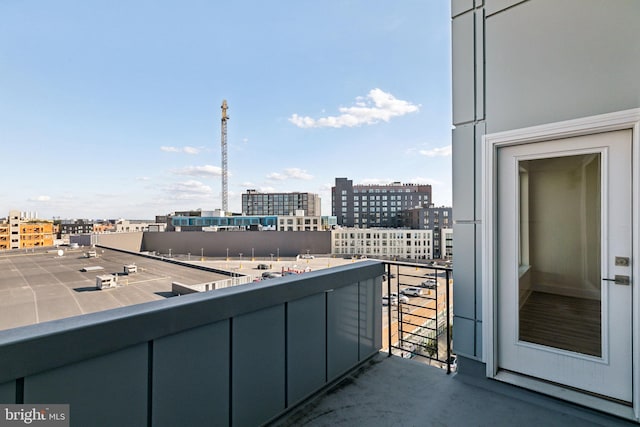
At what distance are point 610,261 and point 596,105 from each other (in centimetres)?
99

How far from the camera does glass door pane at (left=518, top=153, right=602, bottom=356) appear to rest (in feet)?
5.98

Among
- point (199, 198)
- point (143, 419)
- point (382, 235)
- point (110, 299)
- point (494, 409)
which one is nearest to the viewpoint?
point (143, 419)

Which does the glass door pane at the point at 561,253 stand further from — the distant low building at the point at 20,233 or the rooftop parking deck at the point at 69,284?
the distant low building at the point at 20,233

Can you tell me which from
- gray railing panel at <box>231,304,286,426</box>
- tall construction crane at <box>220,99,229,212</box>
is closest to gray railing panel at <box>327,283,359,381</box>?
gray railing panel at <box>231,304,286,426</box>

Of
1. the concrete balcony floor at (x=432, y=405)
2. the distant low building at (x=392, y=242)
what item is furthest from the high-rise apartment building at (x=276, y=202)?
the concrete balcony floor at (x=432, y=405)

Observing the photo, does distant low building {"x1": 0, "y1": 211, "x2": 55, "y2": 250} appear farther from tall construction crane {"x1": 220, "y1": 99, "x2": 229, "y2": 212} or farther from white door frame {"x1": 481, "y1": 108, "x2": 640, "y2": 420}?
tall construction crane {"x1": 220, "y1": 99, "x2": 229, "y2": 212}

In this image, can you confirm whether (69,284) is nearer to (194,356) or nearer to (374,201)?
(194,356)

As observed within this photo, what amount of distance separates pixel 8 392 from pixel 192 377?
621 millimetres

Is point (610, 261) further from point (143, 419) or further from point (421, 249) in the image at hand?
point (421, 249)

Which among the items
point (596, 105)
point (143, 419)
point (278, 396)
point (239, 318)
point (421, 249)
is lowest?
point (421, 249)

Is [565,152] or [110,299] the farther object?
[110,299]

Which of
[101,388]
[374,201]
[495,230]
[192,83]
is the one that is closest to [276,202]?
[374,201]

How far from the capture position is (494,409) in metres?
1.83

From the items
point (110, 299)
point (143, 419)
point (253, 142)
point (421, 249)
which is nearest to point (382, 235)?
point (421, 249)
